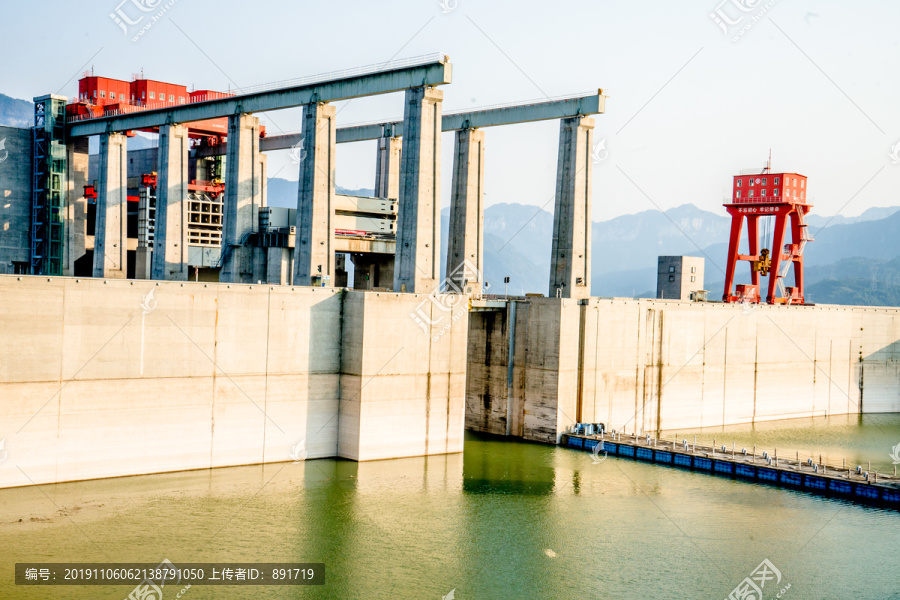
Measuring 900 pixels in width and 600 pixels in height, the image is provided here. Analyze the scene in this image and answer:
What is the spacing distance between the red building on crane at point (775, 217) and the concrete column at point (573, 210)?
25.5 meters

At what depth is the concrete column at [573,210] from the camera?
52.4 m

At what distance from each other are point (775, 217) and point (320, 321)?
4836 centimetres

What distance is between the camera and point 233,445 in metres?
41.0

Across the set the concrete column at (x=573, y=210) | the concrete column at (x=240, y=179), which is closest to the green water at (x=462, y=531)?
the concrete column at (x=573, y=210)

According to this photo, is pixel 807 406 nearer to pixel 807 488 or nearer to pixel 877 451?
pixel 877 451

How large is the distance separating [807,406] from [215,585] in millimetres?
54133

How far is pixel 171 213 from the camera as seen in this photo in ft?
174

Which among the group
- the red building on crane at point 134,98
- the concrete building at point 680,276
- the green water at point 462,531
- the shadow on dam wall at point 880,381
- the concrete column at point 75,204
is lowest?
the green water at point 462,531

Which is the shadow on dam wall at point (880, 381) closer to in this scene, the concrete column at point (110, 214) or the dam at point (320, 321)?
the dam at point (320, 321)

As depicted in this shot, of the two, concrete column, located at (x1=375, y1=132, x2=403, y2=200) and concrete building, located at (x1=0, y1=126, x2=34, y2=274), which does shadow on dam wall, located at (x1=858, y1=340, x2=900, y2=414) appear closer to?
concrete column, located at (x1=375, y1=132, x2=403, y2=200)

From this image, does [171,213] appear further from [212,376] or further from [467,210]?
[467,210]

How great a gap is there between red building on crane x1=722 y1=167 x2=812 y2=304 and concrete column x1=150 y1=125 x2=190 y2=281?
1741 inches

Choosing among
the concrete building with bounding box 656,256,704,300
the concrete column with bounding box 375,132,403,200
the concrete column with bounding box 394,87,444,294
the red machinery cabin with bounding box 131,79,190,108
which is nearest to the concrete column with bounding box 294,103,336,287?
the concrete column with bounding box 394,87,444,294

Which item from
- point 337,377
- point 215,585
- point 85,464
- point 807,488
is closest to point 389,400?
point 337,377
